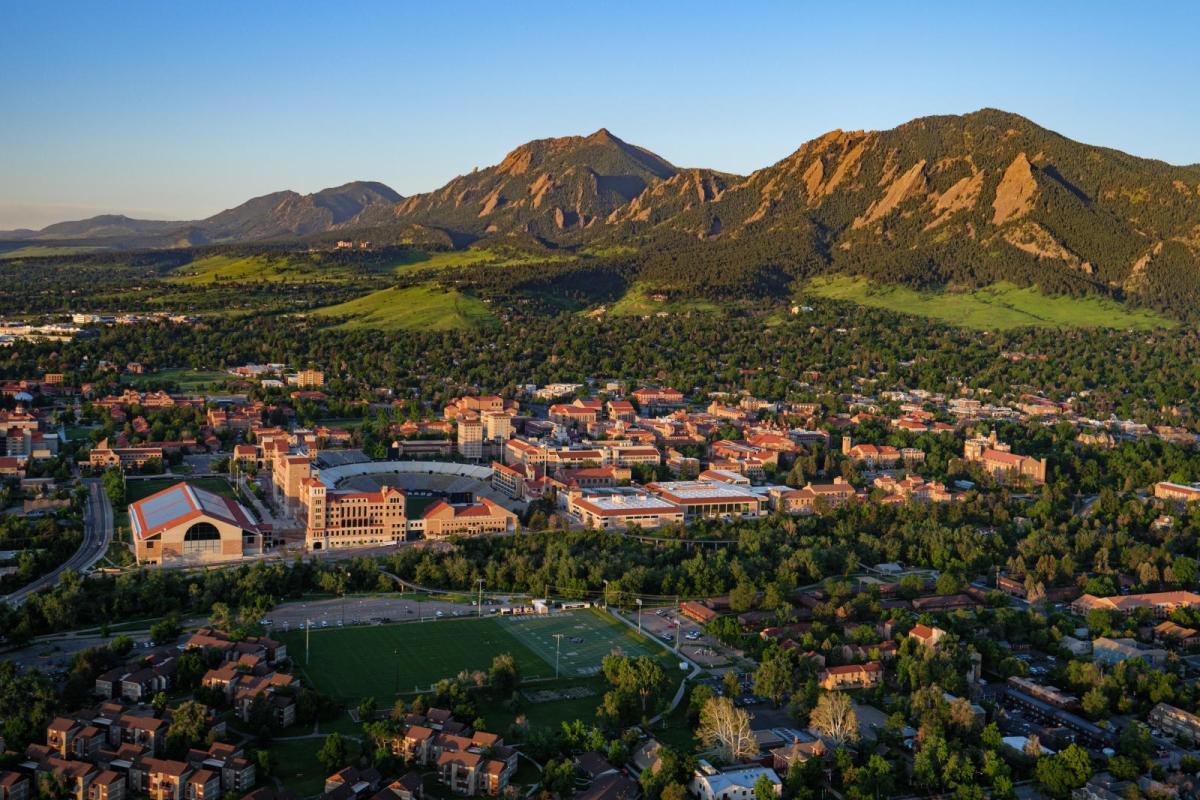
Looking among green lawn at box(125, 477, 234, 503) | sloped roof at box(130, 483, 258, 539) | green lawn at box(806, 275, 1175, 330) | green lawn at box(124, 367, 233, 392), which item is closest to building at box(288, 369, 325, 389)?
green lawn at box(124, 367, 233, 392)

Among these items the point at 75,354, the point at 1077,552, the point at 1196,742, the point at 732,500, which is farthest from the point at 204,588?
the point at 75,354

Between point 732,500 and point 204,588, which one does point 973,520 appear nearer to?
point 732,500

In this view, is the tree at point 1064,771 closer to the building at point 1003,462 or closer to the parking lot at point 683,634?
the parking lot at point 683,634

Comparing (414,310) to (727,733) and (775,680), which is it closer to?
(775,680)

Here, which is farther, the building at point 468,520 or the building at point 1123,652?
the building at point 468,520

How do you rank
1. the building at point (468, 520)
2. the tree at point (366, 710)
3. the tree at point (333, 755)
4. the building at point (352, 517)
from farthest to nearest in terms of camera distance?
the building at point (468, 520) < the building at point (352, 517) < the tree at point (366, 710) < the tree at point (333, 755)

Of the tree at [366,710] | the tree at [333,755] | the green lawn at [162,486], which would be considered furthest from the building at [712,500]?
the tree at [333,755]
